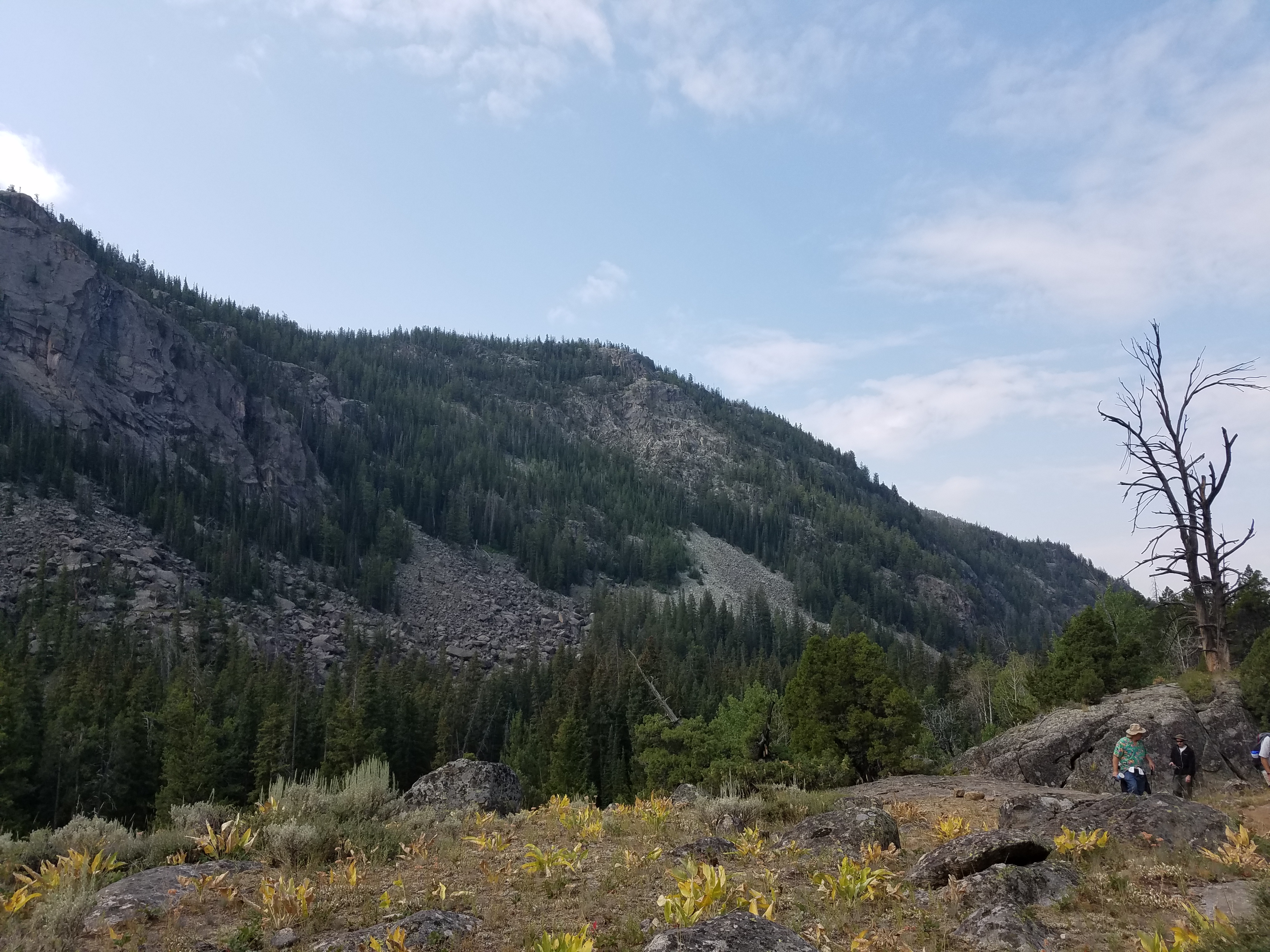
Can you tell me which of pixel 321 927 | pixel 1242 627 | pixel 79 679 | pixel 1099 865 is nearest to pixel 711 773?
pixel 1099 865

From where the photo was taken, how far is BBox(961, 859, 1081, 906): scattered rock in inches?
280

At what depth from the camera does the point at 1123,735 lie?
1678 centimetres

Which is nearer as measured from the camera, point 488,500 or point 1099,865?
point 1099,865

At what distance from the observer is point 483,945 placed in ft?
20.9

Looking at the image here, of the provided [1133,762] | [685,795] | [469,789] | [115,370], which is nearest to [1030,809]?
[1133,762]

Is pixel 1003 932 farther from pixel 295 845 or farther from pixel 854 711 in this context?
pixel 854 711

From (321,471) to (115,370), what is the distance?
3826cm

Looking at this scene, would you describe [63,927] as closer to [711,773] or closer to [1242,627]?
[711,773]

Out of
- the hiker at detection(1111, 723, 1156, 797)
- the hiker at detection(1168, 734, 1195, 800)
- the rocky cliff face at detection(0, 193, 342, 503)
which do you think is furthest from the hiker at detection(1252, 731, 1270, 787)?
the rocky cliff face at detection(0, 193, 342, 503)

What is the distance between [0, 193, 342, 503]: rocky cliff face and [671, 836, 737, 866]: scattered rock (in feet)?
400

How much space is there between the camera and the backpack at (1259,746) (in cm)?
1397

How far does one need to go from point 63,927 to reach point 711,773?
2274 cm

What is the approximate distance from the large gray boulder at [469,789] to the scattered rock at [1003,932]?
10863mm

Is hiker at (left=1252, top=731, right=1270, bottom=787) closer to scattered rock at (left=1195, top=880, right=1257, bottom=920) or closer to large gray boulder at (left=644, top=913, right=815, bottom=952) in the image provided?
scattered rock at (left=1195, top=880, right=1257, bottom=920)
